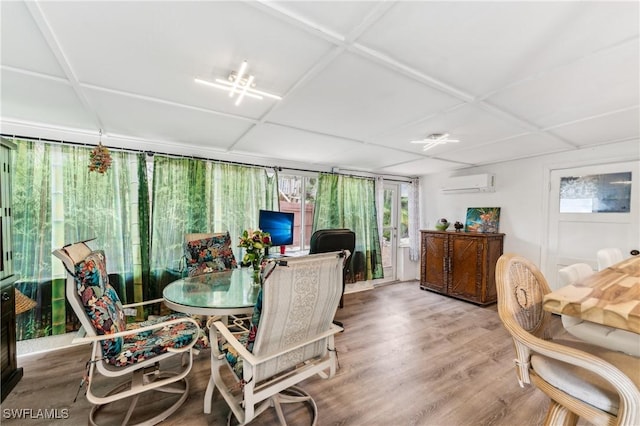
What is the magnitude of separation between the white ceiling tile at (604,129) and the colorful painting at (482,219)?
1.46 m

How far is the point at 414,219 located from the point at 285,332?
4.56m

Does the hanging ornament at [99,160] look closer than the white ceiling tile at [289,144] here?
Yes

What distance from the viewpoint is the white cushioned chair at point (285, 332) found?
1302mm

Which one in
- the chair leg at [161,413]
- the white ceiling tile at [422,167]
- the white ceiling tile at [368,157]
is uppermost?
the white ceiling tile at [368,157]

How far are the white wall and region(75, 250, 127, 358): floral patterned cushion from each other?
4861 millimetres

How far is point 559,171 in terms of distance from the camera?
359cm

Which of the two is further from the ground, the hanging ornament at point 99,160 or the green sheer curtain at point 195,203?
the hanging ornament at point 99,160

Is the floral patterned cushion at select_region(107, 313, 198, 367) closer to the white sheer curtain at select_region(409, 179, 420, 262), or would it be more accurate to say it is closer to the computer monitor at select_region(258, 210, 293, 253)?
the computer monitor at select_region(258, 210, 293, 253)

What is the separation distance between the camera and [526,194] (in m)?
3.90

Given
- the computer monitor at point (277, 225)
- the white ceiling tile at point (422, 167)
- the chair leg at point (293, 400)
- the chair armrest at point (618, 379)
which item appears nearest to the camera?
the chair armrest at point (618, 379)

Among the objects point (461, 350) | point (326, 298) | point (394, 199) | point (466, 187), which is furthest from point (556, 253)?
point (326, 298)

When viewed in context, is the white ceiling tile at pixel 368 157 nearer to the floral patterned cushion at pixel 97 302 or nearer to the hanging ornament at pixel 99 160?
the hanging ornament at pixel 99 160

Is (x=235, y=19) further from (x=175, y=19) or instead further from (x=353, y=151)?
(x=353, y=151)

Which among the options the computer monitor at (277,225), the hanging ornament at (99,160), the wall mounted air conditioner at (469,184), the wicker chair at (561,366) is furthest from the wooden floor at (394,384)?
the wall mounted air conditioner at (469,184)
